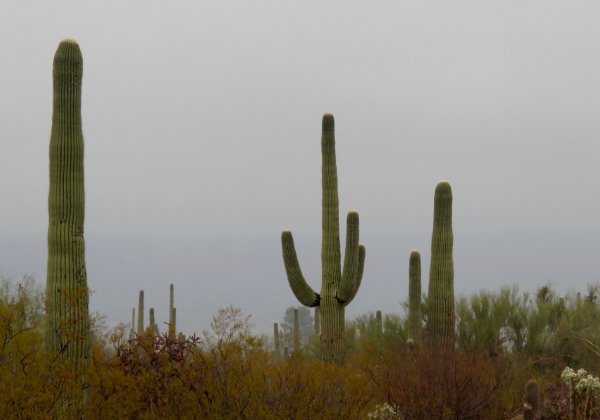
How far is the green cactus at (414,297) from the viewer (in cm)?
2005

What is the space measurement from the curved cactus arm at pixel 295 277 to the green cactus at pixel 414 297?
391cm

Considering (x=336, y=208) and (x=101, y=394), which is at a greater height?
(x=336, y=208)

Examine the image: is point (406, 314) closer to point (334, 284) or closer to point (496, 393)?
point (334, 284)

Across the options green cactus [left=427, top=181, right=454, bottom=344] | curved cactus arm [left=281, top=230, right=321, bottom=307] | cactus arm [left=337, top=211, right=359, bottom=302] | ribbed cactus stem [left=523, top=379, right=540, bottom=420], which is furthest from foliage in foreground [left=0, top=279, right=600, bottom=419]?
curved cactus arm [left=281, top=230, right=321, bottom=307]

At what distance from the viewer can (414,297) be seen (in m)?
20.0

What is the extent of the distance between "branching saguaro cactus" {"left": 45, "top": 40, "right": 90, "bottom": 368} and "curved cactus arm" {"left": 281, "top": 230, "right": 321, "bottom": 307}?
5583 millimetres

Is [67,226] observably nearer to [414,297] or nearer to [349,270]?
[349,270]

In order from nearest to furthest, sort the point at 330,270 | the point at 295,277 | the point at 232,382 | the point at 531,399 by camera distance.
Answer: the point at 232,382 < the point at 531,399 < the point at 330,270 < the point at 295,277

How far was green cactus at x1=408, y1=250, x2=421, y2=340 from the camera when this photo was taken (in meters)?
20.0

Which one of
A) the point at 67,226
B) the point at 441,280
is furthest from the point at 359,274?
the point at 67,226

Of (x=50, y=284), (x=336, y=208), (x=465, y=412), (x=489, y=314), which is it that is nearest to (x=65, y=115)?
(x=50, y=284)

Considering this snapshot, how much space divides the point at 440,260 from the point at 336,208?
2509 millimetres

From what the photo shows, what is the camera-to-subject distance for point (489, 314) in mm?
20141

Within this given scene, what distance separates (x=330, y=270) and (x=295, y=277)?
751 mm
